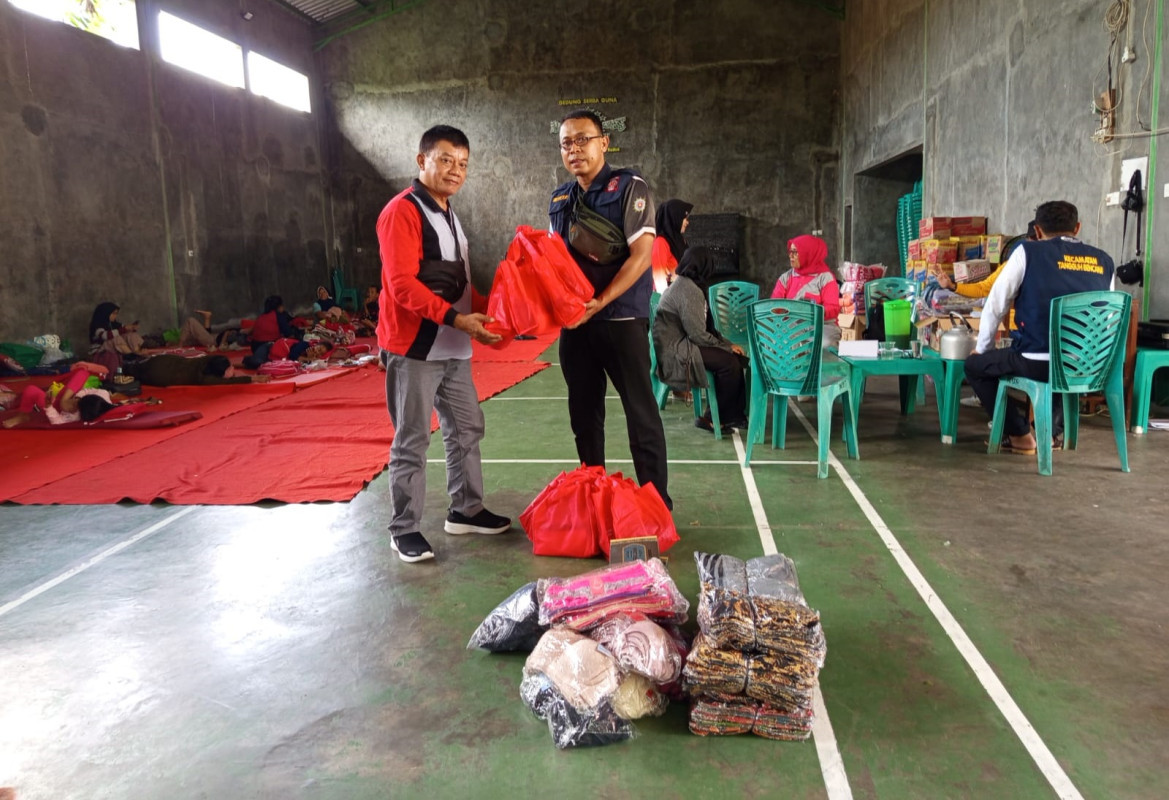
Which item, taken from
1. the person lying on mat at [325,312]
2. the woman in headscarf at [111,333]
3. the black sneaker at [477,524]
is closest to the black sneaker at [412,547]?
the black sneaker at [477,524]

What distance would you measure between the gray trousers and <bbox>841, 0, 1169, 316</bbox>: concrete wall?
182 inches

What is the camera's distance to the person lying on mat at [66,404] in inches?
245

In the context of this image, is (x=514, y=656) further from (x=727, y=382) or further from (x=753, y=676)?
(x=727, y=382)

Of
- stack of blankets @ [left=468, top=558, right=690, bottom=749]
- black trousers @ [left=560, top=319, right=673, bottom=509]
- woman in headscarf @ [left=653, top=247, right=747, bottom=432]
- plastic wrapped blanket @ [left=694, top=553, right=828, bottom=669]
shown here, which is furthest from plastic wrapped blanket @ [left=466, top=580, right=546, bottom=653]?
woman in headscarf @ [left=653, top=247, right=747, bottom=432]

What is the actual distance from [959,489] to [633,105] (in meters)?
13.2

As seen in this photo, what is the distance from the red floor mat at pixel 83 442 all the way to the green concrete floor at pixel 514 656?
69 cm

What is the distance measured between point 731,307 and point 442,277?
376cm

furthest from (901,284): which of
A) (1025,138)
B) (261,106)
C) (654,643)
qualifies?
(261,106)

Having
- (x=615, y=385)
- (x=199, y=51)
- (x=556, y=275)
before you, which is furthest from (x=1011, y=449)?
(x=199, y=51)

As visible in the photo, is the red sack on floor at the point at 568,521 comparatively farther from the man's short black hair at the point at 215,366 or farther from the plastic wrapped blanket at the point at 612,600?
the man's short black hair at the point at 215,366

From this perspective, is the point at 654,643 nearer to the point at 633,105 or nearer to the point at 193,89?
the point at 193,89

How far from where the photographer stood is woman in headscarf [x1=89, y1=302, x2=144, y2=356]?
9273 mm

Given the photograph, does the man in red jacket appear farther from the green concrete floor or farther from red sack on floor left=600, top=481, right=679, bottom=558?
red sack on floor left=600, top=481, right=679, bottom=558

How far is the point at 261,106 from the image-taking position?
46.7 feet
